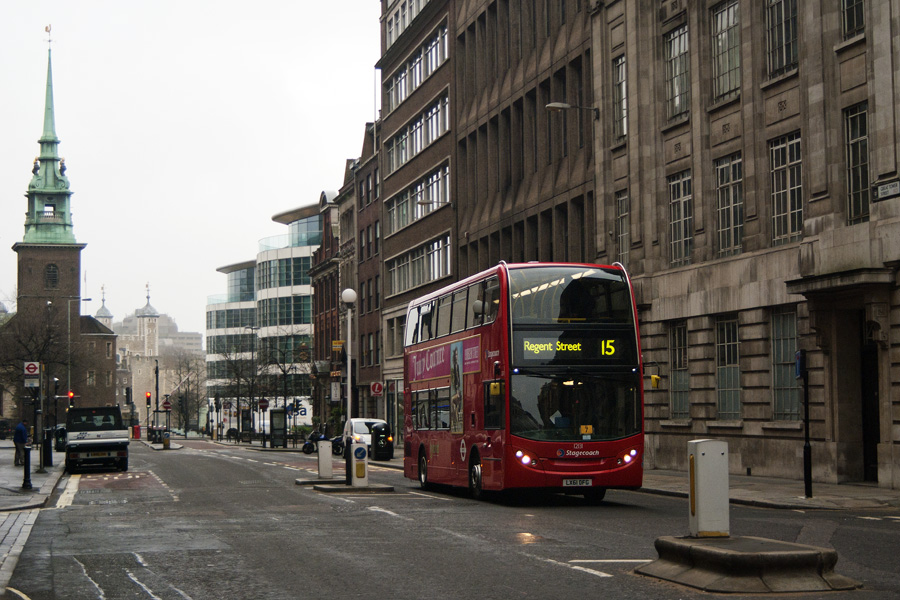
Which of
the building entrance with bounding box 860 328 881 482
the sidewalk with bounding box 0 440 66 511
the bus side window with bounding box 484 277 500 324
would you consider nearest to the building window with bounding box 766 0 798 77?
the building entrance with bounding box 860 328 881 482

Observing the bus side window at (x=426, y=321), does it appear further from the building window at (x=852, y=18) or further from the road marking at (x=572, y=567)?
the road marking at (x=572, y=567)

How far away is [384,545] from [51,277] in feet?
429

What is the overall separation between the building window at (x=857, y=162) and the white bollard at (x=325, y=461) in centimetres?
1322

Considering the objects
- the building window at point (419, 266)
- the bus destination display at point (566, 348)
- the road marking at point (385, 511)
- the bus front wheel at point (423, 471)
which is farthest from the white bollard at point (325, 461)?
the building window at point (419, 266)

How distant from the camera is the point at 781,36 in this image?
28.9 meters

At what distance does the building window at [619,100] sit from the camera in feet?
121

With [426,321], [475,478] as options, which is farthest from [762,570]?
[426,321]

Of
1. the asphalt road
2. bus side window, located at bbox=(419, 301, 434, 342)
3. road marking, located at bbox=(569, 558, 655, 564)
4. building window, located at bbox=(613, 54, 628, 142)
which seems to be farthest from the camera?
building window, located at bbox=(613, 54, 628, 142)

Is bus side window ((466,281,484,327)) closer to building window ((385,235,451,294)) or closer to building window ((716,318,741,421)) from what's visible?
building window ((716,318,741,421))

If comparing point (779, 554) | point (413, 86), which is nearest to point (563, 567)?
point (779, 554)

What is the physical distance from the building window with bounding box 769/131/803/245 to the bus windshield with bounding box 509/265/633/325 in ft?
26.7

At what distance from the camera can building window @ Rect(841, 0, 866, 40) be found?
25547mm

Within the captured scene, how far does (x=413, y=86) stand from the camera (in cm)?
6519

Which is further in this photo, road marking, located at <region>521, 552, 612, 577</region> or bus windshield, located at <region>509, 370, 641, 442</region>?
bus windshield, located at <region>509, 370, 641, 442</region>
